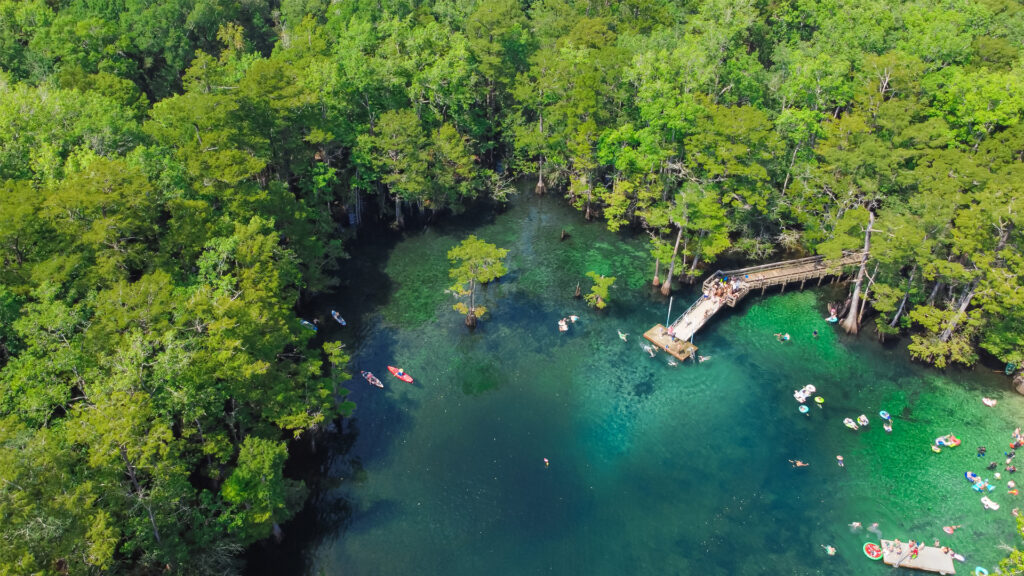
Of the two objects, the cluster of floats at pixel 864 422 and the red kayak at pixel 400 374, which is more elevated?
the cluster of floats at pixel 864 422

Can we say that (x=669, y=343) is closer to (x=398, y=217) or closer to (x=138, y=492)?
(x=398, y=217)

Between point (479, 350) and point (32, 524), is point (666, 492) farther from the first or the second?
point (32, 524)

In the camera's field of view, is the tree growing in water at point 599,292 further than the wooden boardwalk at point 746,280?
Yes

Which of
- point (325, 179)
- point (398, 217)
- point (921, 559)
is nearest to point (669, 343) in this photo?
point (921, 559)

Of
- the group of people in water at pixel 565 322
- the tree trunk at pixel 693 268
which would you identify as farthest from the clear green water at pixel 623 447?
the tree trunk at pixel 693 268

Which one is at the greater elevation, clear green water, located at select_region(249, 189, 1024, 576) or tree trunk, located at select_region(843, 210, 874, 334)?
tree trunk, located at select_region(843, 210, 874, 334)

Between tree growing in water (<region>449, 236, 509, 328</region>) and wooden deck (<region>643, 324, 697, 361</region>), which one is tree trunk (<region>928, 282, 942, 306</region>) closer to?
wooden deck (<region>643, 324, 697, 361</region>)

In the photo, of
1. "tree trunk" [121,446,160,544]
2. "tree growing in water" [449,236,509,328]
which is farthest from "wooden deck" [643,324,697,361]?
"tree trunk" [121,446,160,544]

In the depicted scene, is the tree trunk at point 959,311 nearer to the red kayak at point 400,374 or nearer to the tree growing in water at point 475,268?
the tree growing in water at point 475,268
